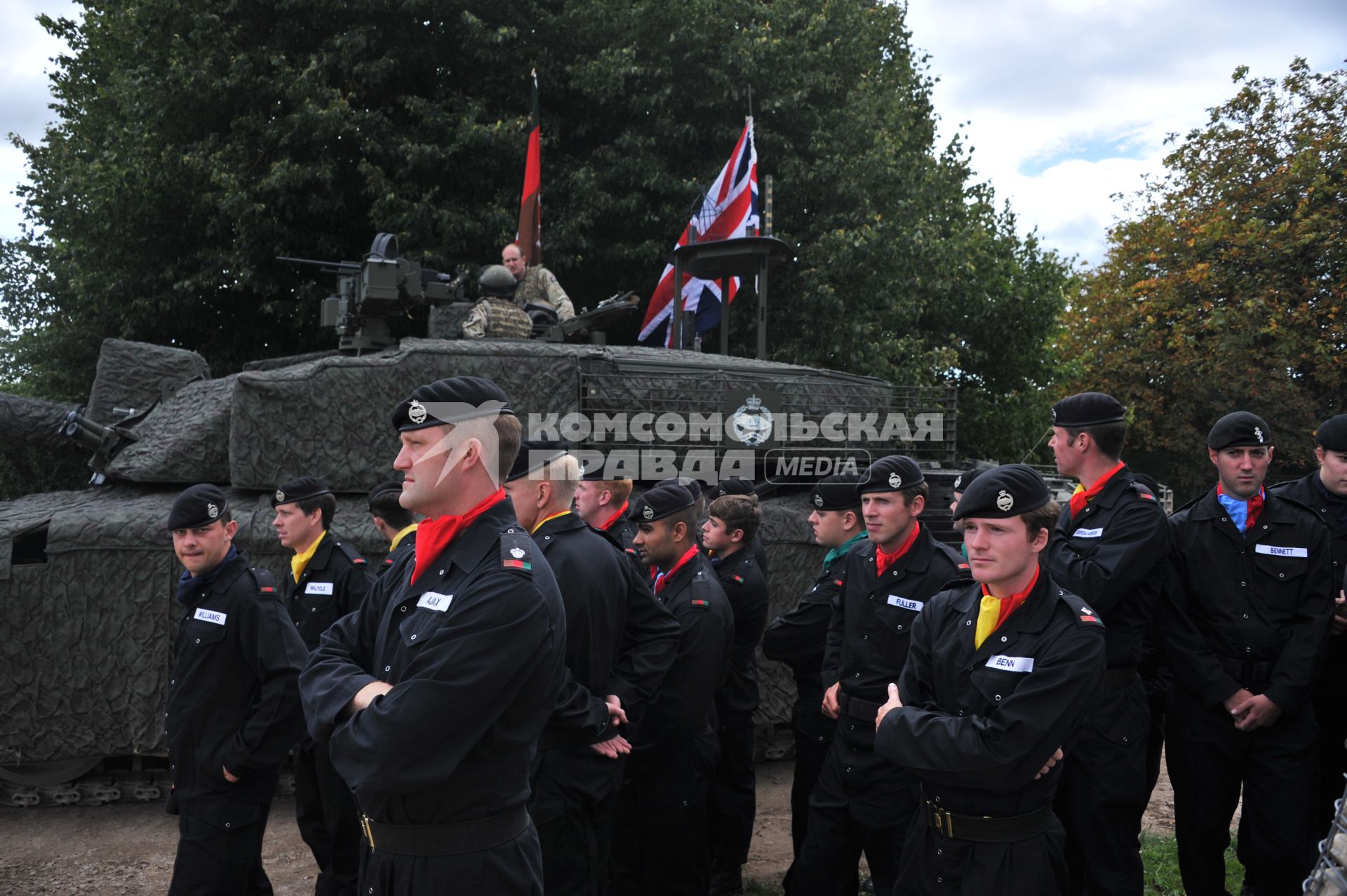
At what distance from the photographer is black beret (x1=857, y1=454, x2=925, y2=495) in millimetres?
4875

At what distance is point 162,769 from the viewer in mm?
7340

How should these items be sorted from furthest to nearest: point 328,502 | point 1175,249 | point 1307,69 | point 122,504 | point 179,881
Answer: point 1175,249 < point 1307,69 < point 122,504 < point 328,502 < point 179,881

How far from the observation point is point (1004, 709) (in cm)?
318

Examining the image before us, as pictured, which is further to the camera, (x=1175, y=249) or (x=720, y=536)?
(x=1175, y=249)

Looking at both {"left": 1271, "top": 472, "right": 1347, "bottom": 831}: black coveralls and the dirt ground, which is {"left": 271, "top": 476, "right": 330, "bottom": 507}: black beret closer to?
the dirt ground

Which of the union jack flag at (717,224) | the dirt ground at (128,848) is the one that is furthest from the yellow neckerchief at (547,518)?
the union jack flag at (717,224)

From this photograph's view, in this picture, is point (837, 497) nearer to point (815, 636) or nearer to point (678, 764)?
point (815, 636)

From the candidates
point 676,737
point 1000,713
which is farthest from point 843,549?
point 1000,713

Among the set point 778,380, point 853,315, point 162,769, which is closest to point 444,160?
point 853,315

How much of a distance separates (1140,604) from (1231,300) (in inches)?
861

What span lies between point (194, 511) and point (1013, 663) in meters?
3.34

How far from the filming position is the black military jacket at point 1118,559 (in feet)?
15.1

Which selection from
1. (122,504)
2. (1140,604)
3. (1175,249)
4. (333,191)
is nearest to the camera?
(1140,604)

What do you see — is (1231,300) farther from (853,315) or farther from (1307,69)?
(853,315)
